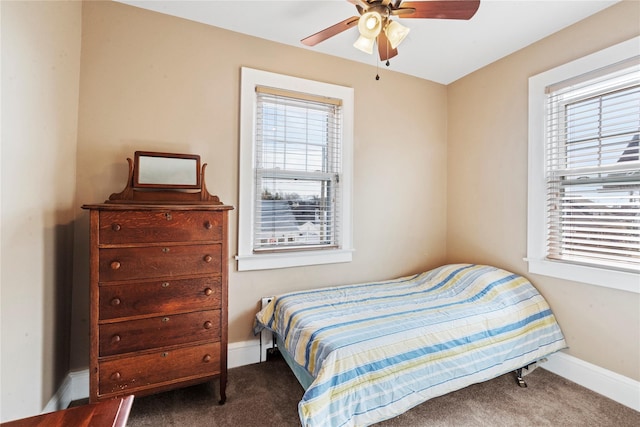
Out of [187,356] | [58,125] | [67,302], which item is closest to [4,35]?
[58,125]

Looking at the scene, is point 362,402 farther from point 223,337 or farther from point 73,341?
point 73,341

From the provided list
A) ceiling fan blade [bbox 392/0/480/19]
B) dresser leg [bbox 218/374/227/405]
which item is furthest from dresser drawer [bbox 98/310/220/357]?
ceiling fan blade [bbox 392/0/480/19]

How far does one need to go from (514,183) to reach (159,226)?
111 inches

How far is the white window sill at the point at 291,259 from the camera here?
2.39 metres

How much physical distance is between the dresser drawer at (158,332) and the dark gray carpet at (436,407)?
1.47 feet

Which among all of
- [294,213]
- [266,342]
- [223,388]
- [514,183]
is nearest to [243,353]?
[266,342]

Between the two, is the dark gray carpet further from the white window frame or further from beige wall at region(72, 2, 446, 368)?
the white window frame

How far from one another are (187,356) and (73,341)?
0.85 meters

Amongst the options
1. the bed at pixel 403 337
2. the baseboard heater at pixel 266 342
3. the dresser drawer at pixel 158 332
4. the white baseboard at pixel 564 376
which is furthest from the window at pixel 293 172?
the white baseboard at pixel 564 376

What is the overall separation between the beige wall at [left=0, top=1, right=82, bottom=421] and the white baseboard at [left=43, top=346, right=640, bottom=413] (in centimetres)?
11

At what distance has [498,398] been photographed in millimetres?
1982

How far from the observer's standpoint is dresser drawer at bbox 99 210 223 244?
1.62 m

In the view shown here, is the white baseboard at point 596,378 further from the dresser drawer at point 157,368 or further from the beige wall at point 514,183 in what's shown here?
the dresser drawer at point 157,368

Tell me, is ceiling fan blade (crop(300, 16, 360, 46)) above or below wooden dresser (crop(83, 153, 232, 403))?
above
